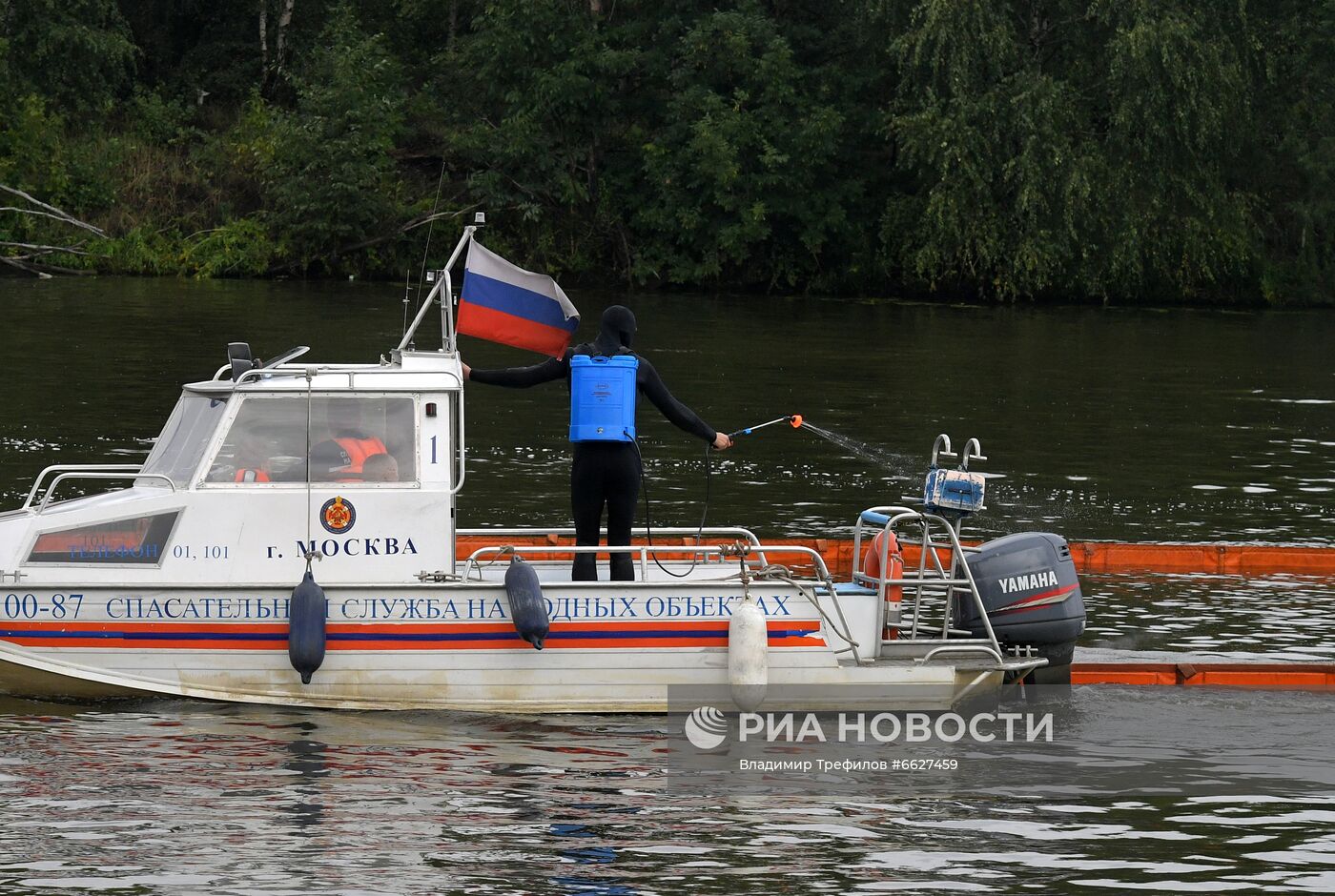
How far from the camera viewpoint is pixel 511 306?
10992 millimetres

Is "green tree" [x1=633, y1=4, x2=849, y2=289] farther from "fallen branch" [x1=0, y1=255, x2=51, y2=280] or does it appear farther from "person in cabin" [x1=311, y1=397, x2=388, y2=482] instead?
"person in cabin" [x1=311, y1=397, x2=388, y2=482]

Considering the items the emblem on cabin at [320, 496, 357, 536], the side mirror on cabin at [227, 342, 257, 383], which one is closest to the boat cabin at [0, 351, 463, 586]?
the emblem on cabin at [320, 496, 357, 536]

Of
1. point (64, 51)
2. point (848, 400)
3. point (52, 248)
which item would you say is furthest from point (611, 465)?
point (64, 51)

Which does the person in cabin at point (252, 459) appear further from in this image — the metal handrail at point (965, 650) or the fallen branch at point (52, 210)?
the fallen branch at point (52, 210)

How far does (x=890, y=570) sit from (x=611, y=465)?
5.88 feet

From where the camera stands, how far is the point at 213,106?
1994 inches

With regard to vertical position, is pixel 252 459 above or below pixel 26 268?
below

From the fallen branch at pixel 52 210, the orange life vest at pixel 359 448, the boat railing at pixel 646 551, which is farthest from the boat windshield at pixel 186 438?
the fallen branch at pixel 52 210

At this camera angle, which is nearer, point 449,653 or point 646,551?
point 449,653

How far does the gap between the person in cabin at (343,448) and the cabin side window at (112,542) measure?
827mm

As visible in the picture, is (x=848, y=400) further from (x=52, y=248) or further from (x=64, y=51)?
(x=64, y=51)

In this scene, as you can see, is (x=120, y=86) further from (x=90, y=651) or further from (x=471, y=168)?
(x=90, y=651)

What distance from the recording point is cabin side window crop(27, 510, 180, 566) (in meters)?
10.1

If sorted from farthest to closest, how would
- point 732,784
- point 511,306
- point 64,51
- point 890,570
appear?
point 64,51 < point 511,306 < point 890,570 < point 732,784
